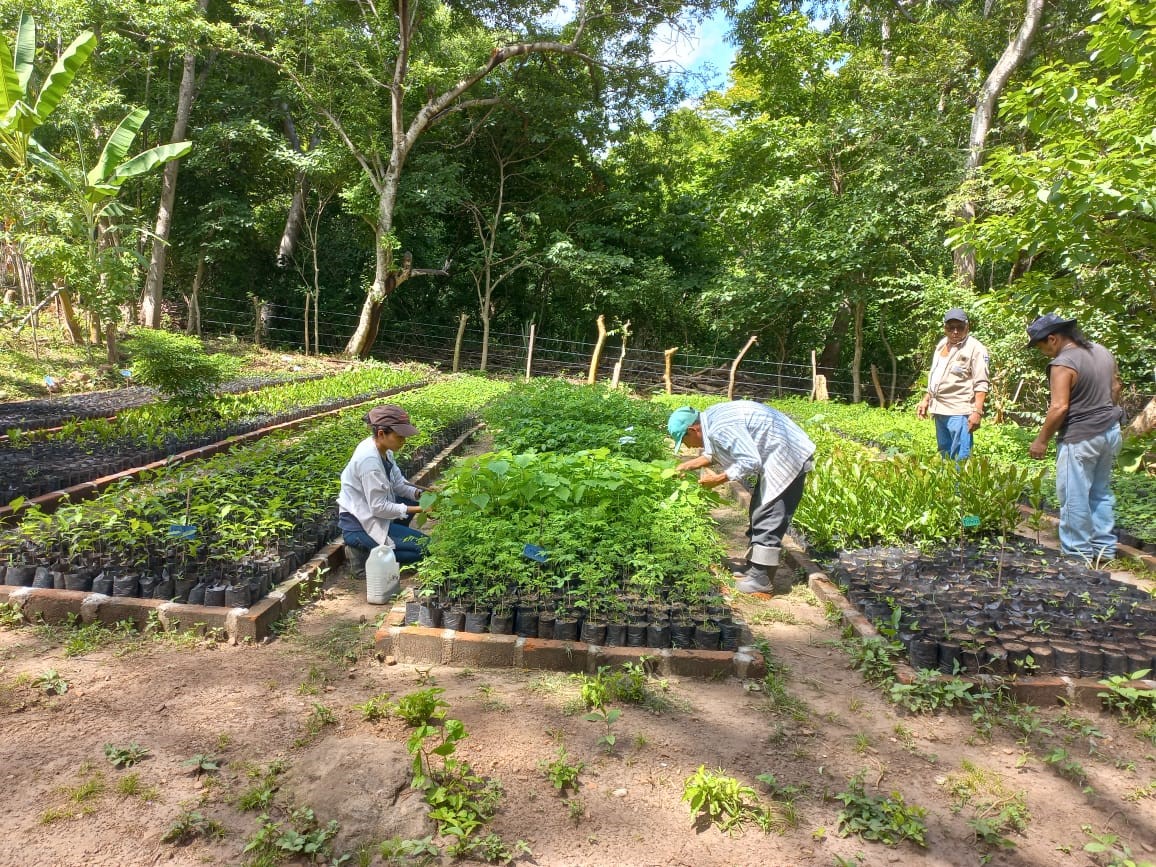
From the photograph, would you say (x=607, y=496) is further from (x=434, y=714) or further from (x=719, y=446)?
(x=434, y=714)

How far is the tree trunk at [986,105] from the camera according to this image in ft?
44.7

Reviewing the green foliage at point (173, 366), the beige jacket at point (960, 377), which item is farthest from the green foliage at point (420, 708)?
the green foliage at point (173, 366)

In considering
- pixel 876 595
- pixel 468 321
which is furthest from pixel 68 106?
pixel 876 595

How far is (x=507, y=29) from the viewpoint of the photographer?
19.5 metres

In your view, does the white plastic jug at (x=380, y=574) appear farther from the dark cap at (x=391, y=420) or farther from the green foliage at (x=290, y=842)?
the green foliage at (x=290, y=842)

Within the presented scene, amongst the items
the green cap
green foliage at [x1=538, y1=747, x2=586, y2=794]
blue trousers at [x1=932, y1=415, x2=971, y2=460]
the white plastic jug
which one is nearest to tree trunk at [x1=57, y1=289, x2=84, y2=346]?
the white plastic jug

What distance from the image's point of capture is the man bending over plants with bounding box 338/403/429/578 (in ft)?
14.0

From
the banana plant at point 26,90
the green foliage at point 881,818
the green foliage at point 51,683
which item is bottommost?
the green foliage at point 51,683

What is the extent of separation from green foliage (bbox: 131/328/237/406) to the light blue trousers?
8.49m

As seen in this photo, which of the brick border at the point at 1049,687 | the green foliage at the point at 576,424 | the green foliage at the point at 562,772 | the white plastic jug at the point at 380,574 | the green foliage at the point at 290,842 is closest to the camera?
the green foliage at the point at 290,842

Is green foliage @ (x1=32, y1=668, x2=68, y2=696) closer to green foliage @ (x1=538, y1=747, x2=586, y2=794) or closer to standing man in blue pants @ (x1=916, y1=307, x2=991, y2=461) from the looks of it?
green foliage @ (x1=538, y1=747, x2=586, y2=794)

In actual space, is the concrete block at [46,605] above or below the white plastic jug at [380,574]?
below

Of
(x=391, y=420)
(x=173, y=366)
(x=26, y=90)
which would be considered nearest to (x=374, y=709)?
(x=391, y=420)

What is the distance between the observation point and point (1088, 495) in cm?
482
